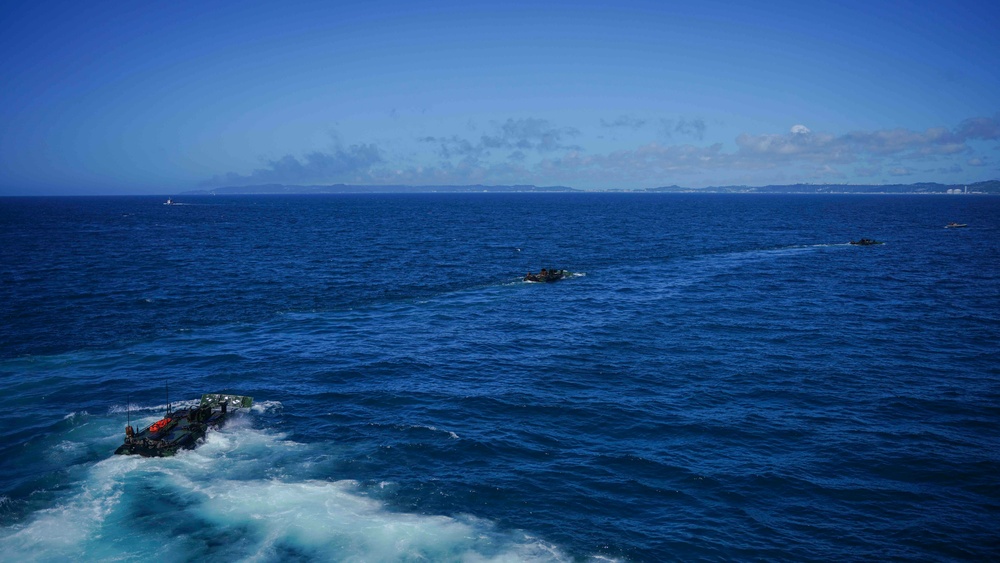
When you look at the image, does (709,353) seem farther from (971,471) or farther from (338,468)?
(338,468)

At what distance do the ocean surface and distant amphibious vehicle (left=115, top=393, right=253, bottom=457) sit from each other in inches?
39.4

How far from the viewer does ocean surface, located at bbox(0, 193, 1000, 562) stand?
30.4 metres

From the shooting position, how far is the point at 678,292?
85.6 metres

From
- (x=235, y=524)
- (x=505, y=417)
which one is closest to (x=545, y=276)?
(x=505, y=417)

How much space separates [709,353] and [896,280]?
55.1 meters

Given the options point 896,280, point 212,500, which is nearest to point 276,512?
point 212,500

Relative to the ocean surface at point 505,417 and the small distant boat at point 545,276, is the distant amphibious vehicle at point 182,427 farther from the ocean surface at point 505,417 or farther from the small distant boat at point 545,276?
the small distant boat at point 545,276

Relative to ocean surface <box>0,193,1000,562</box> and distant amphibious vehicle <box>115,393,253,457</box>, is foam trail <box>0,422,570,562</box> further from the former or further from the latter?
distant amphibious vehicle <box>115,393,253,457</box>

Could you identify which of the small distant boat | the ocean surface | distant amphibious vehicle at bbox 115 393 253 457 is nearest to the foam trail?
the ocean surface

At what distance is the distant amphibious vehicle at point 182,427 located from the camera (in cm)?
3772

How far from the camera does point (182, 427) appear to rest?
40312 millimetres

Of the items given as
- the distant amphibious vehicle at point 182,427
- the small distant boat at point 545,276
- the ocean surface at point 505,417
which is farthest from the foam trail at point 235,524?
the small distant boat at point 545,276

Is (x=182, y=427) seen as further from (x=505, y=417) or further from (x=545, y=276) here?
(x=545, y=276)

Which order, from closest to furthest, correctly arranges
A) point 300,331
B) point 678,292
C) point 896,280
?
point 300,331
point 678,292
point 896,280
